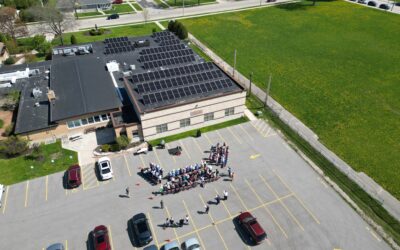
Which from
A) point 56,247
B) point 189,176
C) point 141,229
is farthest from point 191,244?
point 56,247

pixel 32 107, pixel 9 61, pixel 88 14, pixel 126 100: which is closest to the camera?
pixel 32 107

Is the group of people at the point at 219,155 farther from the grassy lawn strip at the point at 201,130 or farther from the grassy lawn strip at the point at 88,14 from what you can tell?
the grassy lawn strip at the point at 88,14

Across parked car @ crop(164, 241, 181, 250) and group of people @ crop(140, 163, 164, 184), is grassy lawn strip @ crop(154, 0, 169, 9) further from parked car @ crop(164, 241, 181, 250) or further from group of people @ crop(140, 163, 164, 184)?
parked car @ crop(164, 241, 181, 250)

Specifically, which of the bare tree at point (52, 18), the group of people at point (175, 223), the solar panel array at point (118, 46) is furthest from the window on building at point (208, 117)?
the bare tree at point (52, 18)

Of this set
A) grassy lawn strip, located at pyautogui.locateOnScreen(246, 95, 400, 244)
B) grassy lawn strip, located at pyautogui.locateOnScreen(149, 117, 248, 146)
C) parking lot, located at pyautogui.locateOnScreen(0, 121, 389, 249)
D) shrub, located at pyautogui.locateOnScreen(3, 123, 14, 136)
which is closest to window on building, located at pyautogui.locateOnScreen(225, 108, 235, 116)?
grassy lawn strip, located at pyautogui.locateOnScreen(149, 117, 248, 146)

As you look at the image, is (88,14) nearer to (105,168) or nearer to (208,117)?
(208,117)

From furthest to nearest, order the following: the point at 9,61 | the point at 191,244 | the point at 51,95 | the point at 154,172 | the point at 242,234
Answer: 1. the point at 9,61
2. the point at 51,95
3. the point at 154,172
4. the point at 242,234
5. the point at 191,244
